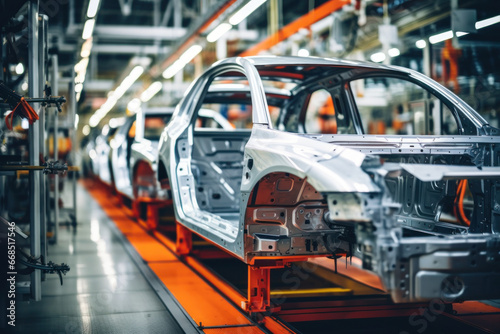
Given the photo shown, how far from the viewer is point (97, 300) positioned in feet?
12.9

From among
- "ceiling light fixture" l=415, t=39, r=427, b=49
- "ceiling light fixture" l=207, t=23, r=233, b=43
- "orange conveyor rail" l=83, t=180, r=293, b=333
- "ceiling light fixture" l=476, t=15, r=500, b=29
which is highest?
"ceiling light fixture" l=207, t=23, r=233, b=43

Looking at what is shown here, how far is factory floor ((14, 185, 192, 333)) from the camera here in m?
3.32

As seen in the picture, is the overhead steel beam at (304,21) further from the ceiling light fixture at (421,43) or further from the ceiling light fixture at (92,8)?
the ceiling light fixture at (92,8)

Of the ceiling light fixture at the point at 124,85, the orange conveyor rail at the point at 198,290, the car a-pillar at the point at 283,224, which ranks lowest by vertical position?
the orange conveyor rail at the point at 198,290

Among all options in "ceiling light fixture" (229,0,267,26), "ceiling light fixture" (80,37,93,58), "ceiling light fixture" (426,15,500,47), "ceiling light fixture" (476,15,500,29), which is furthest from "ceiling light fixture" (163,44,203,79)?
"ceiling light fixture" (476,15,500,29)

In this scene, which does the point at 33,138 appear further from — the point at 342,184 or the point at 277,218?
the point at 342,184

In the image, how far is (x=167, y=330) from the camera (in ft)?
10.7

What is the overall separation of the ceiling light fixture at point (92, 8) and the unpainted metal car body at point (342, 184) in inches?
105

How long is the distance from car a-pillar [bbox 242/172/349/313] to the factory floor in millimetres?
744

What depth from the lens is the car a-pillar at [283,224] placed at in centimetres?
320

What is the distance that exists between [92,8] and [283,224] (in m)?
5.33

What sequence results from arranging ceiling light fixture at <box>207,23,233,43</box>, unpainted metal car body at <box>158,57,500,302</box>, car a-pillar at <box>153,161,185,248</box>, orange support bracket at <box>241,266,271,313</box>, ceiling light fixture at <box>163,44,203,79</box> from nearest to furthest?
unpainted metal car body at <box>158,57,500,302</box> → orange support bracket at <box>241,266,271,313</box> → car a-pillar at <box>153,161,185,248</box> → ceiling light fixture at <box>207,23,233,43</box> → ceiling light fixture at <box>163,44,203,79</box>

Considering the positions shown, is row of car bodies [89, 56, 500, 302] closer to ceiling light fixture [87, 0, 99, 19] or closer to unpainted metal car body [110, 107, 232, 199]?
unpainted metal car body [110, 107, 232, 199]

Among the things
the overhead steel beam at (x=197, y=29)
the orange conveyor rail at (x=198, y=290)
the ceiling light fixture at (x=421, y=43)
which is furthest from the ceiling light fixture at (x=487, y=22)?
the orange conveyor rail at (x=198, y=290)
